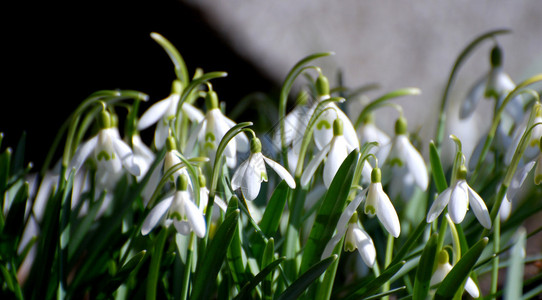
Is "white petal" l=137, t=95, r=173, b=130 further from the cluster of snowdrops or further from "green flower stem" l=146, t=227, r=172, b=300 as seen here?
"green flower stem" l=146, t=227, r=172, b=300

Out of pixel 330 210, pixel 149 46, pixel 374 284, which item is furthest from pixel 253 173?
pixel 149 46

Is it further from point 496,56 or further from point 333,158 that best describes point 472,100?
point 333,158

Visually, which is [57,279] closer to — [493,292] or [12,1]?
[493,292]

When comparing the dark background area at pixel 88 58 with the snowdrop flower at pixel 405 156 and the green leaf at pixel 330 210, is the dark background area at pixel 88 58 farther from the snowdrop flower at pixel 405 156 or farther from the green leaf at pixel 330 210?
the green leaf at pixel 330 210

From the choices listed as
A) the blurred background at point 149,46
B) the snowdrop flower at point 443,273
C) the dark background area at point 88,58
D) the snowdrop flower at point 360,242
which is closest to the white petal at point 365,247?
the snowdrop flower at point 360,242

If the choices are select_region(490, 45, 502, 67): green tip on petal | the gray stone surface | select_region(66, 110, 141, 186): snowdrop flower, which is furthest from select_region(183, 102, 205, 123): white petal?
the gray stone surface

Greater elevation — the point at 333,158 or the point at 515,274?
the point at 333,158

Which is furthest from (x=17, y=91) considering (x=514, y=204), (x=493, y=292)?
(x=493, y=292)
